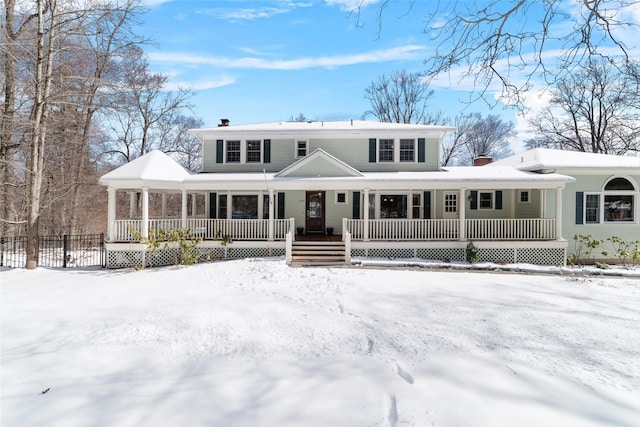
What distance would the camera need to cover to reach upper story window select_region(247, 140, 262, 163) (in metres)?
15.2

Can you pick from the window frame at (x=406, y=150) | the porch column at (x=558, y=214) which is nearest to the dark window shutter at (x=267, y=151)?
the window frame at (x=406, y=150)

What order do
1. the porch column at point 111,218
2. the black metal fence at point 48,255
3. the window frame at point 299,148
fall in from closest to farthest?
1. the porch column at point 111,218
2. the black metal fence at point 48,255
3. the window frame at point 299,148

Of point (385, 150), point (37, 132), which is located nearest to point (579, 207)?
point (385, 150)

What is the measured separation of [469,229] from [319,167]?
6.69 metres

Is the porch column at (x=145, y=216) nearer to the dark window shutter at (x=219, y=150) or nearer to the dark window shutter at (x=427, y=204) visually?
the dark window shutter at (x=219, y=150)

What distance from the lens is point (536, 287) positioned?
7.80m

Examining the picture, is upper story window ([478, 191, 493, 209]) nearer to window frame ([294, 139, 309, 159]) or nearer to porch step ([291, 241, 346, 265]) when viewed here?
porch step ([291, 241, 346, 265])

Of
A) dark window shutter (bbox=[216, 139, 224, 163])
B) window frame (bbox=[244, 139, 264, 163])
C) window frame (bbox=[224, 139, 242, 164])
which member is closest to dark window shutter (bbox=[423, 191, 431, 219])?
window frame (bbox=[244, 139, 264, 163])

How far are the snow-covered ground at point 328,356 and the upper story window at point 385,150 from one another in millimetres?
8138

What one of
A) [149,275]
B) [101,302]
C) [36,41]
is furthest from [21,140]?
[101,302]

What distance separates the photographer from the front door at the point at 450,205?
14334 mm

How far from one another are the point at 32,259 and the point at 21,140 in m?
6.25

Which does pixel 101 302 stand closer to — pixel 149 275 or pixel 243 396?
pixel 149 275

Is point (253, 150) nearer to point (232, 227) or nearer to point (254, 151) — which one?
point (254, 151)
